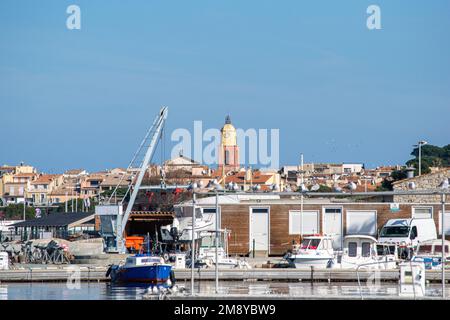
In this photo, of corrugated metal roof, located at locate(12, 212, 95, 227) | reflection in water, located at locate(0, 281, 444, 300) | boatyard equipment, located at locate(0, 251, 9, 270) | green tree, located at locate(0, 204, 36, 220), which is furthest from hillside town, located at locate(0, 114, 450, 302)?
green tree, located at locate(0, 204, 36, 220)

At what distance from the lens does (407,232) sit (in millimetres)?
43156

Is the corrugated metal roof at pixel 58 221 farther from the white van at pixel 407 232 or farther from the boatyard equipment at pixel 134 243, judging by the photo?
the white van at pixel 407 232

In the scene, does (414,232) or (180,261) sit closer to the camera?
(180,261)

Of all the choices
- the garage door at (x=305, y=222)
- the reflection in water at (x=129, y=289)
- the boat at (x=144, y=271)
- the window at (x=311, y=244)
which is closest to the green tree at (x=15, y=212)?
the garage door at (x=305, y=222)

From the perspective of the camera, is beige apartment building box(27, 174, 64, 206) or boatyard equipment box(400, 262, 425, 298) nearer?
boatyard equipment box(400, 262, 425, 298)

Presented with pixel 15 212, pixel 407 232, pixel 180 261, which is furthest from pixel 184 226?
pixel 15 212

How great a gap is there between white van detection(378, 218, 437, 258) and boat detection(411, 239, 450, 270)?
2.36m

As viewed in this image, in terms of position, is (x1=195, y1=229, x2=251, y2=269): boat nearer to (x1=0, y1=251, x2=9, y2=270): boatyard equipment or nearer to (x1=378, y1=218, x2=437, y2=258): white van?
(x1=378, y1=218, x2=437, y2=258): white van

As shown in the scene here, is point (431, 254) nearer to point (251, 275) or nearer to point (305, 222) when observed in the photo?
point (251, 275)

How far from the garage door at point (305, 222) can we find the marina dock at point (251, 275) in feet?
30.9

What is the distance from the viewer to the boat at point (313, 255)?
3856 centimetres

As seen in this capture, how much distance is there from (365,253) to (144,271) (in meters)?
9.57

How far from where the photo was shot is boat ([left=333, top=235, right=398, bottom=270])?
37906 millimetres

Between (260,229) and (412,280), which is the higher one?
(260,229)
